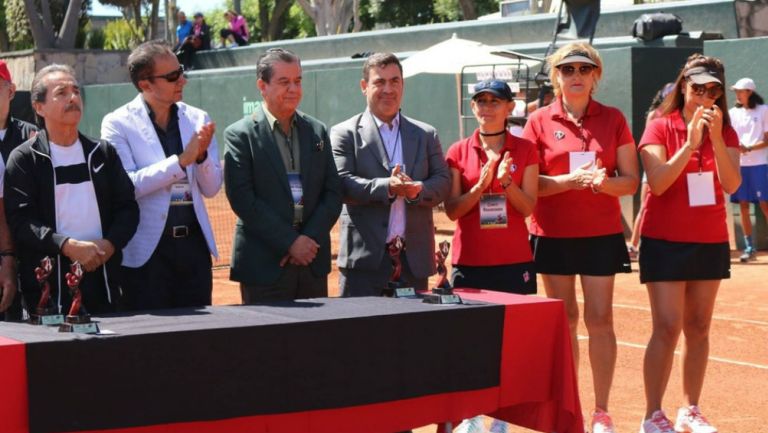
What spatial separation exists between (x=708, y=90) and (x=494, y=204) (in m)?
1.28

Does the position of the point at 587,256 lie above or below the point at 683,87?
below

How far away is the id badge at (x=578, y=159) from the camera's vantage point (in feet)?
22.2

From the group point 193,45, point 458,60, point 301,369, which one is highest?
point 193,45

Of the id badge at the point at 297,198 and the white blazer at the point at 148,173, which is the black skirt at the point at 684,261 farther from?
the white blazer at the point at 148,173

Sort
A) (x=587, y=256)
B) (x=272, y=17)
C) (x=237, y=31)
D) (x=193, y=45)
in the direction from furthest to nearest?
(x=272, y=17) < (x=237, y=31) < (x=193, y=45) < (x=587, y=256)

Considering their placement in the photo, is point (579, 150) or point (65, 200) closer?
point (65, 200)

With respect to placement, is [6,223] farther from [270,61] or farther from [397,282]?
[397,282]

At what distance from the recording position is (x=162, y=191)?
6.27 meters

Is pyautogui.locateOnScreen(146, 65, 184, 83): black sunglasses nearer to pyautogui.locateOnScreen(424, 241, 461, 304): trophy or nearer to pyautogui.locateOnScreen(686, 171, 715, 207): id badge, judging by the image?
pyautogui.locateOnScreen(424, 241, 461, 304): trophy

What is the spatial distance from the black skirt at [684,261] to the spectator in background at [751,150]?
8.59 meters

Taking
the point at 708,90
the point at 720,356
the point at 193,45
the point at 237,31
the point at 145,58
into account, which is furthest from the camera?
the point at 237,31

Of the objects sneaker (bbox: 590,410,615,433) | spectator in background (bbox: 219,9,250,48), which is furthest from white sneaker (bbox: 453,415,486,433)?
spectator in background (bbox: 219,9,250,48)

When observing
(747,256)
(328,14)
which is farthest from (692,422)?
(328,14)

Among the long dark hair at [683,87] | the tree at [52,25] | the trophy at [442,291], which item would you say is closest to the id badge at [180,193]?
the trophy at [442,291]
